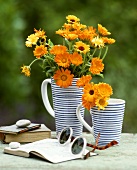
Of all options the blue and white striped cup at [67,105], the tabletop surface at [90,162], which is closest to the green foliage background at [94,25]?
the blue and white striped cup at [67,105]

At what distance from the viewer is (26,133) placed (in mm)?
2561

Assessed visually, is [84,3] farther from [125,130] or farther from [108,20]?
[125,130]

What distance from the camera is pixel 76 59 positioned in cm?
251

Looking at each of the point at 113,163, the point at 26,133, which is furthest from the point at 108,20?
the point at 113,163

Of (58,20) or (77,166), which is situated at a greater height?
(58,20)

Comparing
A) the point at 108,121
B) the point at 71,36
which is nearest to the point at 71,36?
the point at 71,36

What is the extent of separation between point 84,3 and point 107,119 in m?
2.06

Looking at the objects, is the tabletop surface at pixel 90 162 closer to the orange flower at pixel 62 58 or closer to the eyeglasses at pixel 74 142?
the eyeglasses at pixel 74 142

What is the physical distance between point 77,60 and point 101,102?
7.3 inches

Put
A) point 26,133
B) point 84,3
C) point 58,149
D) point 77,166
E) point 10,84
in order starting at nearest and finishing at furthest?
point 77,166 < point 58,149 < point 26,133 < point 10,84 < point 84,3

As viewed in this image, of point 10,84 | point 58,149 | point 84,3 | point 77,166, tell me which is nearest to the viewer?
point 77,166

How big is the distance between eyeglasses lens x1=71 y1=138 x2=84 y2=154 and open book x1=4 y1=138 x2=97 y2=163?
2 cm

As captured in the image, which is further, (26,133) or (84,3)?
(84,3)

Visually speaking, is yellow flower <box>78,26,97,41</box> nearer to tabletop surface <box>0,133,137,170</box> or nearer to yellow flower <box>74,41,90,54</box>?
yellow flower <box>74,41,90,54</box>
